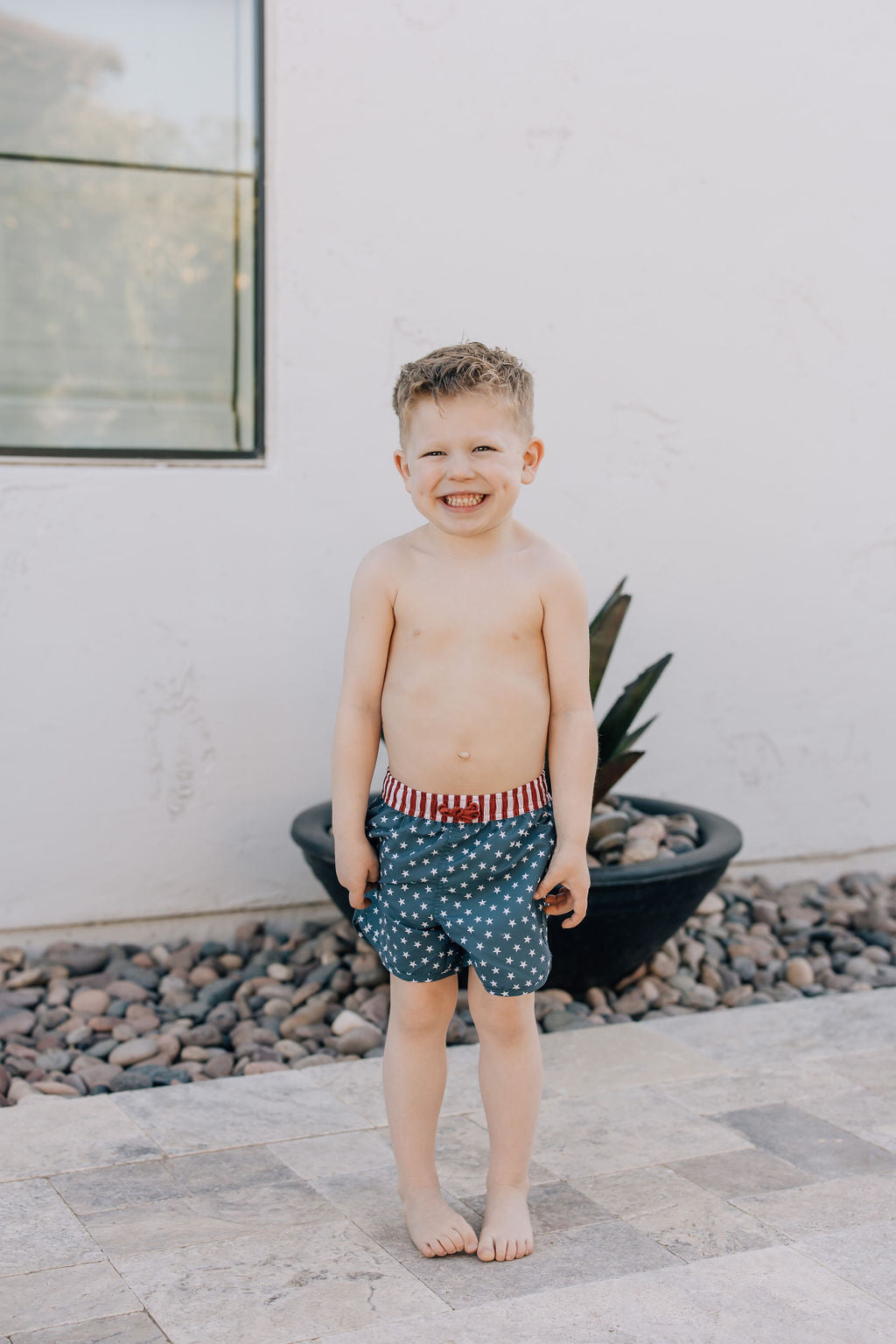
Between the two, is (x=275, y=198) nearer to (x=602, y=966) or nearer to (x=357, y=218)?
(x=357, y=218)

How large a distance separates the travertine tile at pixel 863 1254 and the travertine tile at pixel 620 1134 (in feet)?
1.16

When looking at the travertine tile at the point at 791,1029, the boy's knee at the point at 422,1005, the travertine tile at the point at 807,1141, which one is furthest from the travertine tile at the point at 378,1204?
the travertine tile at the point at 791,1029

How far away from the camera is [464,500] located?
81.4 inches

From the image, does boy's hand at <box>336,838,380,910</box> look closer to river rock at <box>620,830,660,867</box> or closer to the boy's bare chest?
the boy's bare chest

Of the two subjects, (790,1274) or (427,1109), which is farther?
(427,1109)

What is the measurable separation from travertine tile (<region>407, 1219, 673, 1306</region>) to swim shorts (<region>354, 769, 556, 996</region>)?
0.42 m

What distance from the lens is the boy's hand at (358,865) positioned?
2180mm

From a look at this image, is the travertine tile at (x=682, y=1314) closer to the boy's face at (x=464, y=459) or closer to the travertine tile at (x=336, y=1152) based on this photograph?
the travertine tile at (x=336, y=1152)

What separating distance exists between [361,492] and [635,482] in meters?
0.84

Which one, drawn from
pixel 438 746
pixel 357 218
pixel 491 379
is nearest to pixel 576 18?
pixel 357 218

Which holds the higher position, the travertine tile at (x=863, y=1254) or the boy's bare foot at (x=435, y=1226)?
the boy's bare foot at (x=435, y=1226)

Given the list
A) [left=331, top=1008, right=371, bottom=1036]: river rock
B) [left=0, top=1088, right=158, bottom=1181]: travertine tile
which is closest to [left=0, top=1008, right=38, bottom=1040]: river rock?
[left=0, top=1088, right=158, bottom=1181]: travertine tile

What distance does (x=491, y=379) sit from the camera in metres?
2.03

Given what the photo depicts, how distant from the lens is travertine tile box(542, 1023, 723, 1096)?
9.23 feet
